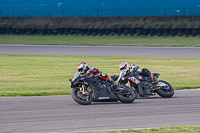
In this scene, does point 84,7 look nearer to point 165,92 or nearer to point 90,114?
point 165,92

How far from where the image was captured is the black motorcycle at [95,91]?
35.1 ft

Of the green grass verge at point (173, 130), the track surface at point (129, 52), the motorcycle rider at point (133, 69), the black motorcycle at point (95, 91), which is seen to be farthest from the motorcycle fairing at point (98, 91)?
the track surface at point (129, 52)

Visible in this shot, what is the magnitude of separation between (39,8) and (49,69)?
47.9m

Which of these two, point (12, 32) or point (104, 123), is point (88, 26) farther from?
point (104, 123)

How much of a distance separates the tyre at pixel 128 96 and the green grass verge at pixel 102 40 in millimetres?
28177

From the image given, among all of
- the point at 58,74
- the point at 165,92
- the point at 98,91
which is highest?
the point at 98,91

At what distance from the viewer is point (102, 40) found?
45812 mm

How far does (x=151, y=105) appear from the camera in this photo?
10570 millimetres

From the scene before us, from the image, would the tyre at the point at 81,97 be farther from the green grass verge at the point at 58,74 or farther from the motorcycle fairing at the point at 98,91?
the green grass verge at the point at 58,74

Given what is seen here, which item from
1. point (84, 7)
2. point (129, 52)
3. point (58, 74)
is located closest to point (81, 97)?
point (58, 74)

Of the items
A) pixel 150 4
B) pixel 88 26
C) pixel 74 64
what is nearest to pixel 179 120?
pixel 74 64

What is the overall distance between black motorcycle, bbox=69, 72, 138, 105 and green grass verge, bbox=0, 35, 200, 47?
2838 cm

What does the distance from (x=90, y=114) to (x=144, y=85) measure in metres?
3.23

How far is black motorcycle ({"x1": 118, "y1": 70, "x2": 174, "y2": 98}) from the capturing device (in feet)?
39.4
